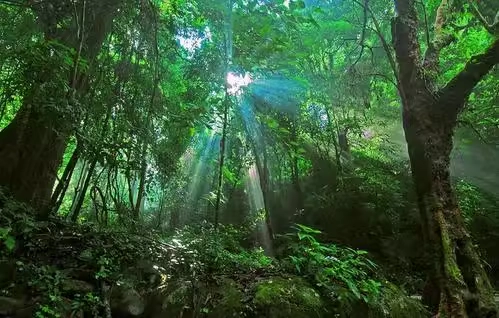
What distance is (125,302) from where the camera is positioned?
3.84m

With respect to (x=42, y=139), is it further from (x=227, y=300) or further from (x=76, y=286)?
(x=227, y=300)

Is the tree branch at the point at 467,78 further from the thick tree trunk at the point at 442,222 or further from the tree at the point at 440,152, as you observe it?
the thick tree trunk at the point at 442,222

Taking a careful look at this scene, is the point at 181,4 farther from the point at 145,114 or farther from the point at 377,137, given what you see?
the point at 377,137

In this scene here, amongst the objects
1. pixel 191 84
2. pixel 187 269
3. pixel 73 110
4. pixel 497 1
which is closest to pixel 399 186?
pixel 497 1

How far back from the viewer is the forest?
3.70m

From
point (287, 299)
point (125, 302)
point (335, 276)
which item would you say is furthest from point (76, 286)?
point (335, 276)

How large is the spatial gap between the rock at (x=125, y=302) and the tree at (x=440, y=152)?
3.43 metres

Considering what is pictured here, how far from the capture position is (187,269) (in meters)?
4.25

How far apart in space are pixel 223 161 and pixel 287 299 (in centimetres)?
293

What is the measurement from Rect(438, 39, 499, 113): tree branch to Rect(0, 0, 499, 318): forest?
0.09 ft

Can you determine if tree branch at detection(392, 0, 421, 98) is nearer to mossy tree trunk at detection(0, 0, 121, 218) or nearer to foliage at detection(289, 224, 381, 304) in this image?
foliage at detection(289, 224, 381, 304)

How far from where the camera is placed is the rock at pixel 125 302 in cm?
379

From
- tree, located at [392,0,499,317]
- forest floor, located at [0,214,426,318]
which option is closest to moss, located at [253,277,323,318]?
forest floor, located at [0,214,426,318]

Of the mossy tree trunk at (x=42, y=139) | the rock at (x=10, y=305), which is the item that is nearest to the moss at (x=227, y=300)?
the rock at (x=10, y=305)
